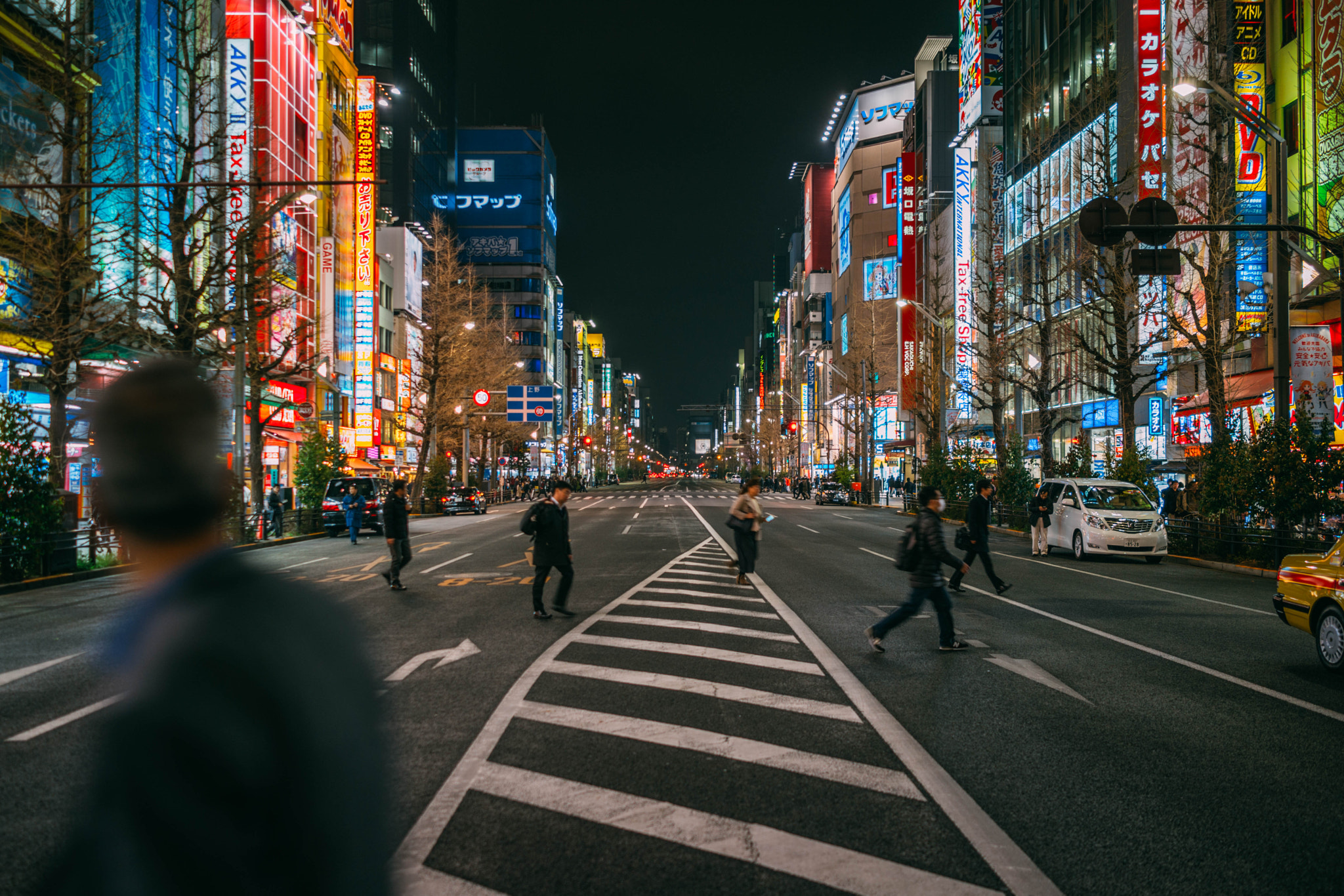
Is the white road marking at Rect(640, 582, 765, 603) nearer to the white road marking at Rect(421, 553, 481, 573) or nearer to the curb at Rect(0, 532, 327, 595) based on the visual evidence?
the white road marking at Rect(421, 553, 481, 573)

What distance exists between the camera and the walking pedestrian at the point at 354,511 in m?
29.0

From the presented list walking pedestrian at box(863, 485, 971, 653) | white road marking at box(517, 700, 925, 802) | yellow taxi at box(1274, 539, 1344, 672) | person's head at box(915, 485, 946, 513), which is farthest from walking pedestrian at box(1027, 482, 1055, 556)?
white road marking at box(517, 700, 925, 802)

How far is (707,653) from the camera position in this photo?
952 cm

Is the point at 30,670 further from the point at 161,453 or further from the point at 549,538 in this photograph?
the point at 161,453

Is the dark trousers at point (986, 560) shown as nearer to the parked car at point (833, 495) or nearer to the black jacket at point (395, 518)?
the black jacket at point (395, 518)

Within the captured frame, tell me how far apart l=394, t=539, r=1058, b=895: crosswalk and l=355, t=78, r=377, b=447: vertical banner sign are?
46610mm

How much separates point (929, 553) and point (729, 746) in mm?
4237

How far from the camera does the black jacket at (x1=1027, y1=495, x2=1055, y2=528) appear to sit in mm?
22766

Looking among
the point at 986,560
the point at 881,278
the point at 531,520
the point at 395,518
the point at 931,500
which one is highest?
the point at 881,278

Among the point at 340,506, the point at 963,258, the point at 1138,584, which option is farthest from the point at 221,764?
the point at 963,258

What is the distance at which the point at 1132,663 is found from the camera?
29.8 ft

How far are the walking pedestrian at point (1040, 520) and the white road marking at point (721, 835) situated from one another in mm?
20005

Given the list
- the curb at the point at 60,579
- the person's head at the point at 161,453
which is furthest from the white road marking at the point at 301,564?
the person's head at the point at 161,453

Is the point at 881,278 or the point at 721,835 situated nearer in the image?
the point at 721,835
